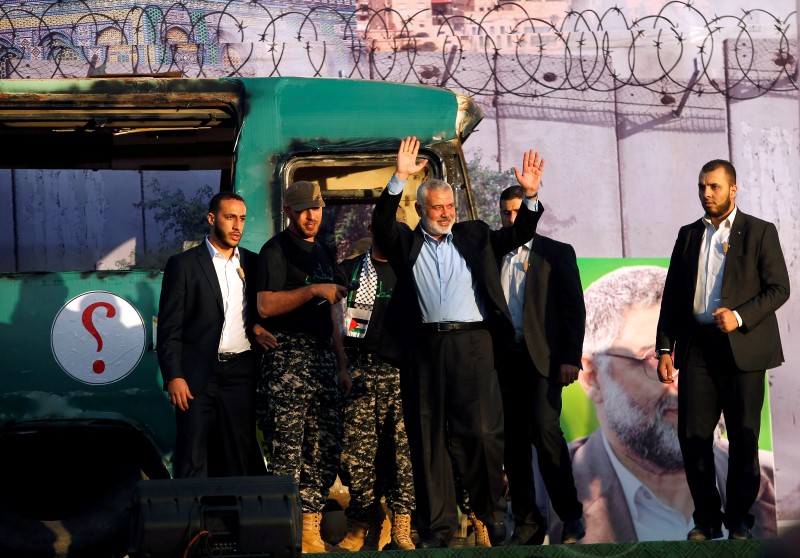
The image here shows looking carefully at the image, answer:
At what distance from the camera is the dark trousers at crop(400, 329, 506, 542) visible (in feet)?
22.8

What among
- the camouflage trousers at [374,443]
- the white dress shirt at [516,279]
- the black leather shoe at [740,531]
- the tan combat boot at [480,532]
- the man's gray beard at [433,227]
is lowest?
the tan combat boot at [480,532]

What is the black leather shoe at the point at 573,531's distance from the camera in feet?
24.0

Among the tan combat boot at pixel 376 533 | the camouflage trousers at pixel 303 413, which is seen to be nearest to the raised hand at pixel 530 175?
the camouflage trousers at pixel 303 413

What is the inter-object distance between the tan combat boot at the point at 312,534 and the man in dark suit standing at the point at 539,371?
1.19 m

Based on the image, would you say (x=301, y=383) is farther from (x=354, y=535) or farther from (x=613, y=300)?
(x=613, y=300)

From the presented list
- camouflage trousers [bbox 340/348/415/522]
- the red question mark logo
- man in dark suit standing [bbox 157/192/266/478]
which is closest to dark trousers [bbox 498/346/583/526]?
camouflage trousers [bbox 340/348/415/522]

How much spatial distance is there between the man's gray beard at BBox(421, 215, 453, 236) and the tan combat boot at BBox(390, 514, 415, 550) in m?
1.74

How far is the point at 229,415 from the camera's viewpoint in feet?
23.7

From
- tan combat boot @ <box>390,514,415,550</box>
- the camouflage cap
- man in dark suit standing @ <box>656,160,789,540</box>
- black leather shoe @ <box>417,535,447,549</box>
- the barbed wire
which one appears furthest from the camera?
the barbed wire

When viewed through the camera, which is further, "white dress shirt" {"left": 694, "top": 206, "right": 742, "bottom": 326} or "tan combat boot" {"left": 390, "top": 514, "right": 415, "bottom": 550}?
"tan combat boot" {"left": 390, "top": 514, "right": 415, "bottom": 550}

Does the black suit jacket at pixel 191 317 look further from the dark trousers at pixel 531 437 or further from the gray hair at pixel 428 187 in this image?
the dark trousers at pixel 531 437

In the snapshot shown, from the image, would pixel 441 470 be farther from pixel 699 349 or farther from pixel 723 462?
pixel 723 462

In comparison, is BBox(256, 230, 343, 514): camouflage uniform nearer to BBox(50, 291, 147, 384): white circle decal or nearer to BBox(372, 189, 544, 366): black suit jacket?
BBox(372, 189, 544, 366): black suit jacket

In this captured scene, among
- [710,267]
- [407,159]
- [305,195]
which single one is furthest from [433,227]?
[710,267]
